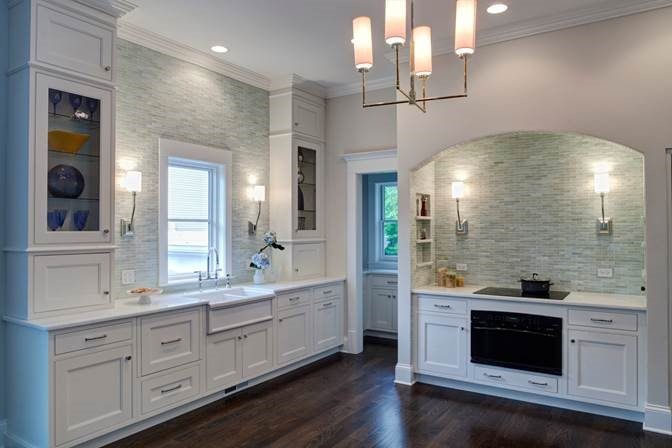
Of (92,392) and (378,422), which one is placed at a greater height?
(92,392)

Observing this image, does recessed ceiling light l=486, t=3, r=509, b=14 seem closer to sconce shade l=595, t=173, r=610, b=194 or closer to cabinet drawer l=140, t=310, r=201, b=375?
sconce shade l=595, t=173, r=610, b=194

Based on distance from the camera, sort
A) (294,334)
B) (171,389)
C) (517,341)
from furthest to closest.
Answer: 1. (294,334)
2. (517,341)
3. (171,389)

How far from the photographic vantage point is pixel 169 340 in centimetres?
364

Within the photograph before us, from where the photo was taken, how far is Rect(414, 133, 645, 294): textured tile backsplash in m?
4.14

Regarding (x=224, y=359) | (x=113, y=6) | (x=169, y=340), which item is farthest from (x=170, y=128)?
(x=224, y=359)

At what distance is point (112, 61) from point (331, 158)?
2.96 m

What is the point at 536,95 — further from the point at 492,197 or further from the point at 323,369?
the point at 323,369

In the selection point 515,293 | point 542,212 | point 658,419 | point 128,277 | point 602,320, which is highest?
point 542,212

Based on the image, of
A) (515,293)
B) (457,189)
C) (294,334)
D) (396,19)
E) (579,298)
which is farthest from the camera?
(294,334)

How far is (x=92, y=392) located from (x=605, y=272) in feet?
14.0

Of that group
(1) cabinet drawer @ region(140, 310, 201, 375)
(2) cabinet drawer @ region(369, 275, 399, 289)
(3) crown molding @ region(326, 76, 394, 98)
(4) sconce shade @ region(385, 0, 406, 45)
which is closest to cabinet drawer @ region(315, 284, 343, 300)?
(2) cabinet drawer @ region(369, 275, 399, 289)

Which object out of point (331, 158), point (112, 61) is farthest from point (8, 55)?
point (331, 158)

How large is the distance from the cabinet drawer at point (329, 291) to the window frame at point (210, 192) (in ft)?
3.43

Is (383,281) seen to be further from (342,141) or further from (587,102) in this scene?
(587,102)
